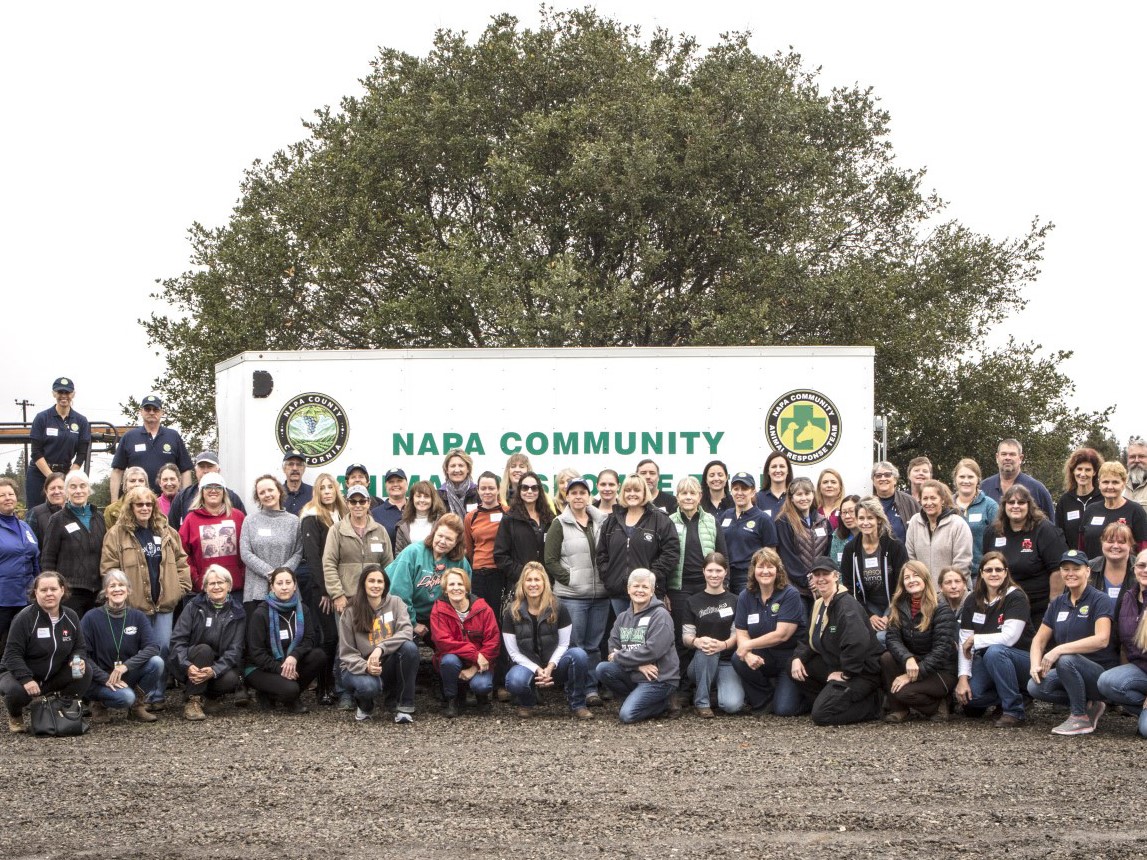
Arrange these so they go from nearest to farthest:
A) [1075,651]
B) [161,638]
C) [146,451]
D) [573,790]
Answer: [573,790], [1075,651], [161,638], [146,451]

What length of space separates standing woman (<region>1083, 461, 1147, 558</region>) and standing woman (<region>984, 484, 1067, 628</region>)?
1.23ft

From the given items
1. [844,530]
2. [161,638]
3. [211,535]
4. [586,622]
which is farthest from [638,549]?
[161,638]

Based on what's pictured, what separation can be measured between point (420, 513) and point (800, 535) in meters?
3.05

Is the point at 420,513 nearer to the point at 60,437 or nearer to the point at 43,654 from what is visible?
the point at 43,654

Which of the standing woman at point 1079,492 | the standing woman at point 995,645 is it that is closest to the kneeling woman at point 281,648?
the standing woman at point 995,645

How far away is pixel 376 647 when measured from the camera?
9164mm

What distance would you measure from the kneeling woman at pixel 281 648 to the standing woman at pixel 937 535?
4.65 metres

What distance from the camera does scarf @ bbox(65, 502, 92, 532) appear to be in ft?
31.4

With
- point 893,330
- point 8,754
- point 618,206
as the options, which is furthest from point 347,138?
point 8,754

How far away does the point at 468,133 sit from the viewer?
22.9 m

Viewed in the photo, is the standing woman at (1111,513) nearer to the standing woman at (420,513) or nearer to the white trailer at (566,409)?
the white trailer at (566,409)

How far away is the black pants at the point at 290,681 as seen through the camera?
9.34 metres

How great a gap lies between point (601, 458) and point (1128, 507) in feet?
15.1

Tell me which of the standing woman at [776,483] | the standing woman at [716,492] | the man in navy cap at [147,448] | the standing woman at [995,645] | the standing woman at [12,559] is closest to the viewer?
the standing woman at [995,645]
